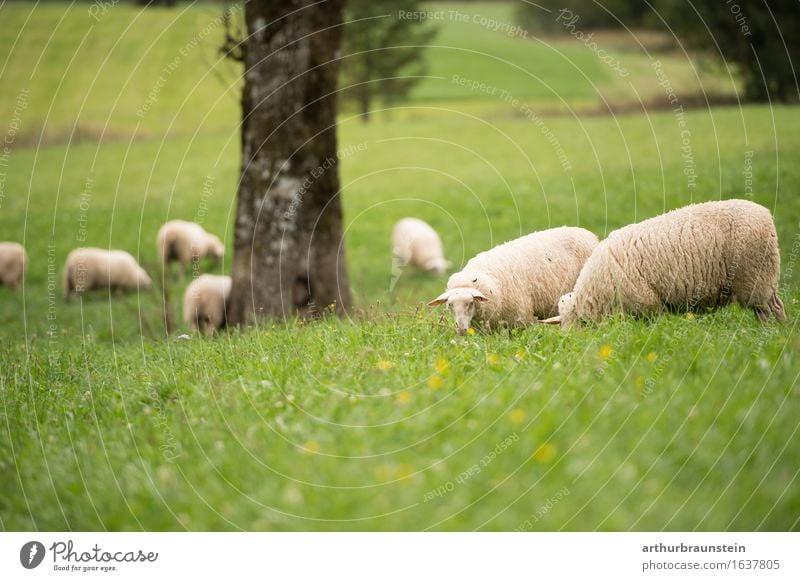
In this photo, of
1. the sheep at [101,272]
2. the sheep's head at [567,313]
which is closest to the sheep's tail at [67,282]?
the sheep at [101,272]

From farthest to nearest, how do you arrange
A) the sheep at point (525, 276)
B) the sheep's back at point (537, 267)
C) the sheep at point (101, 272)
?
the sheep at point (101, 272) < the sheep's back at point (537, 267) < the sheep at point (525, 276)

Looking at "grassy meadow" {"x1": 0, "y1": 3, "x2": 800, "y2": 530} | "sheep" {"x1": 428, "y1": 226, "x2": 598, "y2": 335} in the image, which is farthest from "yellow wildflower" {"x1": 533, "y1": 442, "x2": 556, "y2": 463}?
"sheep" {"x1": 428, "y1": 226, "x2": 598, "y2": 335}

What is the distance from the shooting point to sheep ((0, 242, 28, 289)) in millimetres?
14031

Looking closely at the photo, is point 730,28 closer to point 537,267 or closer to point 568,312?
point 537,267

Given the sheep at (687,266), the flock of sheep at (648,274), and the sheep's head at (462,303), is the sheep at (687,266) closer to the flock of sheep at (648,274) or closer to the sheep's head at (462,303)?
the flock of sheep at (648,274)

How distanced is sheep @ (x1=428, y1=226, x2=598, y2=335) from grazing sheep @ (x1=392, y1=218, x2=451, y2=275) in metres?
6.11

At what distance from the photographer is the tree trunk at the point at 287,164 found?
7.70 metres

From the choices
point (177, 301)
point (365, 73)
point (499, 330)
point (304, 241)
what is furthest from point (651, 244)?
point (365, 73)

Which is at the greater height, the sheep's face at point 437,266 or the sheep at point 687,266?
the sheep at point 687,266
